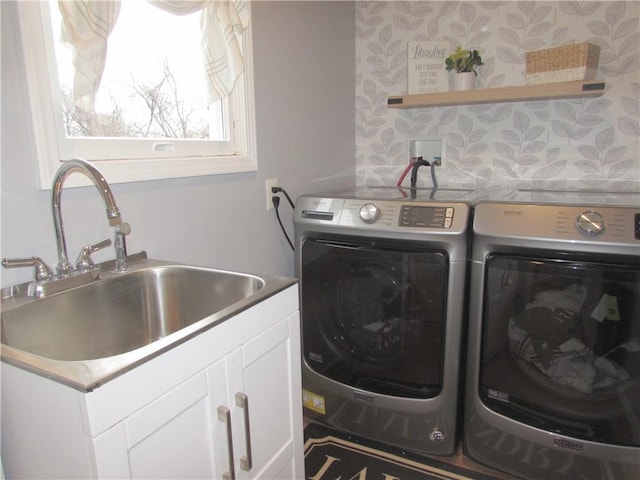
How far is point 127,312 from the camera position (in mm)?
1193

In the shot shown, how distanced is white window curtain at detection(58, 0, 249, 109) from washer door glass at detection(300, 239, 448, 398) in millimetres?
704

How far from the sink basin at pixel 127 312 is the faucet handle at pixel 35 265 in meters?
0.06

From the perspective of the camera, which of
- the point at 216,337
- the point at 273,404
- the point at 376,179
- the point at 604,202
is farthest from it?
the point at 376,179

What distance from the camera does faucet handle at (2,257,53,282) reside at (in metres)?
0.94

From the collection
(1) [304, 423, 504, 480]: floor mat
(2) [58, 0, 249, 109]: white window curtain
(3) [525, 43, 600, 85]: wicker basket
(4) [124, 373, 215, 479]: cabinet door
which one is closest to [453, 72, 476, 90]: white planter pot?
(3) [525, 43, 600, 85]: wicker basket

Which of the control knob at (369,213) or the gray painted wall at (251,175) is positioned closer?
the gray painted wall at (251,175)

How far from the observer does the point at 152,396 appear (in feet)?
2.47

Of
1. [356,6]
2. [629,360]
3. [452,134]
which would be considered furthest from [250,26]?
[629,360]

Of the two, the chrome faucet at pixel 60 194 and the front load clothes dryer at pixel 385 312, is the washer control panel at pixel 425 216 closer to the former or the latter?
the front load clothes dryer at pixel 385 312

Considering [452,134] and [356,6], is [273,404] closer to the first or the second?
[452,134]

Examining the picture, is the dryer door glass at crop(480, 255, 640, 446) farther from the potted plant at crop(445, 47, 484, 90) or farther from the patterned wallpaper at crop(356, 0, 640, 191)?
the potted plant at crop(445, 47, 484, 90)

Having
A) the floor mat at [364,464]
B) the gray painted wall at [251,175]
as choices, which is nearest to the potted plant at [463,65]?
the gray painted wall at [251,175]

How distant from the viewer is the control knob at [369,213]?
1.56 metres

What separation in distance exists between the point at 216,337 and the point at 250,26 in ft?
4.00
